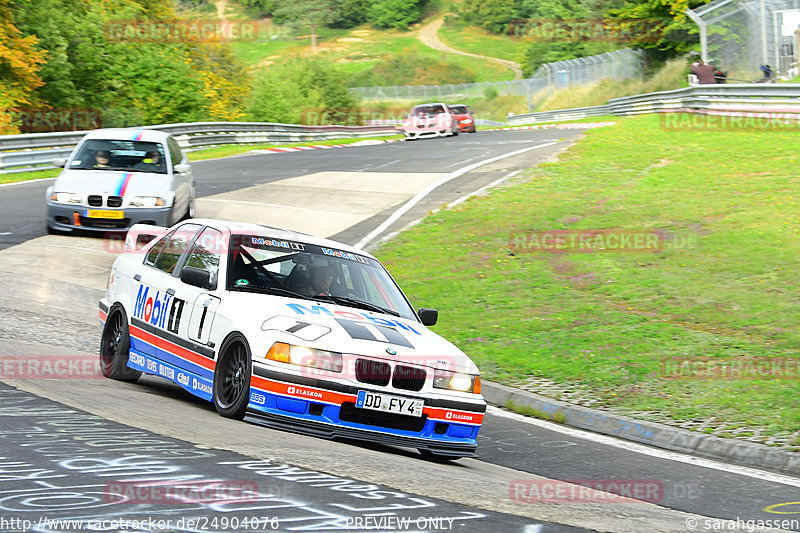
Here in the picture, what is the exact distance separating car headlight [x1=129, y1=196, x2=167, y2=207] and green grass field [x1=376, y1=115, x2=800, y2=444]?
11.7ft

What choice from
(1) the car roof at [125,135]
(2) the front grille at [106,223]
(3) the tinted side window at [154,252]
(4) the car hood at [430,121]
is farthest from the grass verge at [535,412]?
(4) the car hood at [430,121]

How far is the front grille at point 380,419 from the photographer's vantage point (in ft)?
22.5

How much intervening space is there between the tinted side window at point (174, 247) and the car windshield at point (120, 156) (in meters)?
7.48

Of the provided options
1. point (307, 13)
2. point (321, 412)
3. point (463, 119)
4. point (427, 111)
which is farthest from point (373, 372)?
point (307, 13)

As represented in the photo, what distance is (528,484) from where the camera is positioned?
6.44 meters

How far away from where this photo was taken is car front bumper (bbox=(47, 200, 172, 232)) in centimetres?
1538

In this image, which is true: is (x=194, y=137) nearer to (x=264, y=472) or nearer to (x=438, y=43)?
(x=264, y=472)

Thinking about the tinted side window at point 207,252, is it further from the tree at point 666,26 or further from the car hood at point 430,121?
the tree at point 666,26

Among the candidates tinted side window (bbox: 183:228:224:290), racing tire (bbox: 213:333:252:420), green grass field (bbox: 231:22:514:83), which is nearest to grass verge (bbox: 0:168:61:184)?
tinted side window (bbox: 183:228:224:290)

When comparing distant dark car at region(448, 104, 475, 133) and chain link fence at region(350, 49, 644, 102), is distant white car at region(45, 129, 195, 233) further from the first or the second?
chain link fence at region(350, 49, 644, 102)

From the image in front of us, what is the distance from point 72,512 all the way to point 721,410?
634cm

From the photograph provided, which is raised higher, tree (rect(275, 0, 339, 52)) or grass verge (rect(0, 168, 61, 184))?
tree (rect(275, 0, 339, 52))

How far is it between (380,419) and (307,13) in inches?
5179

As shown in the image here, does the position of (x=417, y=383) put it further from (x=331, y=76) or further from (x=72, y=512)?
(x=331, y=76)
